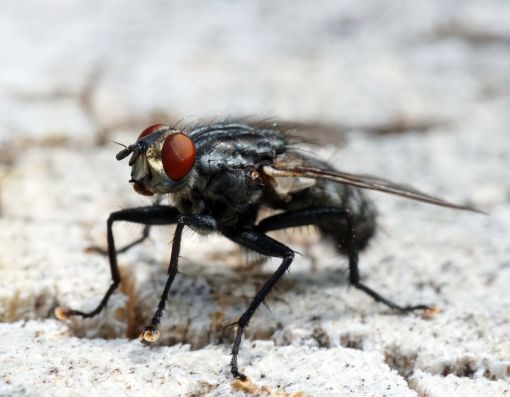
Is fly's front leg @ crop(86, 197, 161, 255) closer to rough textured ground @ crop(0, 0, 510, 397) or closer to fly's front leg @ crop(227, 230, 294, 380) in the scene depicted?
rough textured ground @ crop(0, 0, 510, 397)

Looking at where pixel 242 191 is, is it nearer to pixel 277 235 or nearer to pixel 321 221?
pixel 321 221

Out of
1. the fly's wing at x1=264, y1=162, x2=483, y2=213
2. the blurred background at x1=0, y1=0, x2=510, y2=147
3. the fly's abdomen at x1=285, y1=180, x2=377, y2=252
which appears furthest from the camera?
the blurred background at x1=0, y1=0, x2=510, y2=147

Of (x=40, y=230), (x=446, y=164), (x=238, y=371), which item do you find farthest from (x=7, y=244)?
(x=446, y=164)

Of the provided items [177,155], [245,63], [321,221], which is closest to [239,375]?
[177,155]

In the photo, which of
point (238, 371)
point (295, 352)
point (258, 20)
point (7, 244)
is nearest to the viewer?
point (238, 371)

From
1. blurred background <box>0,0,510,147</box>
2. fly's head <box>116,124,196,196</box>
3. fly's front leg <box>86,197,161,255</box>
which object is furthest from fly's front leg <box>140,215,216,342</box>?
blurred background <box>0,0,510,147</box>

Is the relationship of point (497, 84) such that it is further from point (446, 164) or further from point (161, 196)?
point (161, 196)
